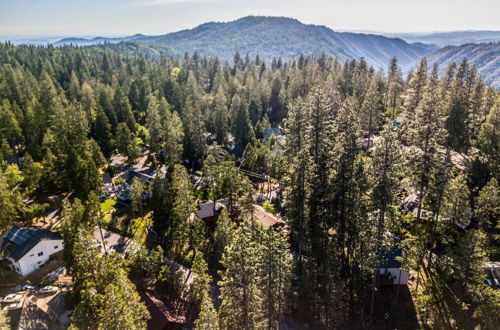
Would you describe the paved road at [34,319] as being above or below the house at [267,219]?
below

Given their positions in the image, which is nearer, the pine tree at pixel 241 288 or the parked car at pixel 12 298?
the pine tree at pixel 241 288

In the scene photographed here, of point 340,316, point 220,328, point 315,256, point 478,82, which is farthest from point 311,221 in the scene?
point 478,82

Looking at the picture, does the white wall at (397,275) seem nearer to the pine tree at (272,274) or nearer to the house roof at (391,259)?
the house roof at (391,259)

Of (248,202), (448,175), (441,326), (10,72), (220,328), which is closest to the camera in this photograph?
(220,328)

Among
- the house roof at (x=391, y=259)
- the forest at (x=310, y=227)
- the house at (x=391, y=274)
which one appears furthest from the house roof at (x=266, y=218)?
the house at (x=391, y=274)

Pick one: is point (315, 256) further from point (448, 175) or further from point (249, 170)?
point (249, 170)

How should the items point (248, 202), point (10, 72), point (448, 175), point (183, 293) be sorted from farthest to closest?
point (10, 72)
point (248, 202)
point (183, 293)
point (448, 175)

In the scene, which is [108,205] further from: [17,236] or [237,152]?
[237,152]
